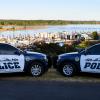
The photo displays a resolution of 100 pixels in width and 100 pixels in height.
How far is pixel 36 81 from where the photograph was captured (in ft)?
52.6

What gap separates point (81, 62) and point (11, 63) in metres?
2.83

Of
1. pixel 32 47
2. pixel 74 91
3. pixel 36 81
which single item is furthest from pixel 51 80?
pixel 32 47

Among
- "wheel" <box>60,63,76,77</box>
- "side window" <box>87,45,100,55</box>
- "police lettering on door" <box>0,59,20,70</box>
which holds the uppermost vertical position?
"side window" <box>87,45,100,55</box>

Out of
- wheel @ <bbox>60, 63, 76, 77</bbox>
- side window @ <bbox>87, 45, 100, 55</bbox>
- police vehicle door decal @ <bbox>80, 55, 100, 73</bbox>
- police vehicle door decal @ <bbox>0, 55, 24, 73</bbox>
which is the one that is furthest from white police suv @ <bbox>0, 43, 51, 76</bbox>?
side window @ <bbox>87, 45, 100, 55</bbox>

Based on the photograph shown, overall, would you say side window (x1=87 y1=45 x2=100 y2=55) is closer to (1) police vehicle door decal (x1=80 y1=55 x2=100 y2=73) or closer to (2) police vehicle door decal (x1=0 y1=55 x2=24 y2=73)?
(1) police vehicle door decal (x1=80 y1=55 x2=100 y2=73)

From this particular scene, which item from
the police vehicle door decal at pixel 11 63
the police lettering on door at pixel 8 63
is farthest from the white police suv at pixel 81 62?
the police lettering on door at pixel 8 63

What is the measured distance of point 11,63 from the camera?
16938 mm

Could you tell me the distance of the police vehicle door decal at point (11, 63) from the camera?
1689 centimetres

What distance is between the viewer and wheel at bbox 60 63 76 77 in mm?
17297

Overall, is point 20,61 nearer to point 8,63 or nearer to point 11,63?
point 11,63

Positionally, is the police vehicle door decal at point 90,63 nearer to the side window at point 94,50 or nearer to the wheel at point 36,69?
the side window at point 94,50

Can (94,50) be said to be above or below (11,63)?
above

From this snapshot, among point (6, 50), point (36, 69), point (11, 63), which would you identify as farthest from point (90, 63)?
point (6, 50)

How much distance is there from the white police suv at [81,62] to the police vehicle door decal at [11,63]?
1.66 metres
